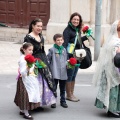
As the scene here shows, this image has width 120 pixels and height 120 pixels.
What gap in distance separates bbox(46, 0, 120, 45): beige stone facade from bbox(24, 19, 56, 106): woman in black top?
9163mm

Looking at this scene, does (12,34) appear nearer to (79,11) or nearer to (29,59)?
(79,11)

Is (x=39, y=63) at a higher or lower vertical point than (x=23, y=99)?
higher

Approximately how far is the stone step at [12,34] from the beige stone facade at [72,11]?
4.35 feet

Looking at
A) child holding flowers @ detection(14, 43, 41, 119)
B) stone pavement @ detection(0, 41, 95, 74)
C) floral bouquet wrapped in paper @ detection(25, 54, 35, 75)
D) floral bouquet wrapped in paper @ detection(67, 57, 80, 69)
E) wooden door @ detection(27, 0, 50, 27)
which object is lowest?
stone pavement @ detection(0, 41, 95, 74)

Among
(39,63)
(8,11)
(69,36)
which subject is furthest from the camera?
(8,11)

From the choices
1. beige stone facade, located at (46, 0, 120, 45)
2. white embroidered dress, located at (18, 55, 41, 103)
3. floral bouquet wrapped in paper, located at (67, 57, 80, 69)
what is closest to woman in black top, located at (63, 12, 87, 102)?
floral bouquet wrapped in paper, located at (67, 57, 80, 69)

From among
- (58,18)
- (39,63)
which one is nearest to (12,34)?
(58,18)

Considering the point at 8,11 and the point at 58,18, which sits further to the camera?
the point at 8,11

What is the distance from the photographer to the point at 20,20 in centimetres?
1880

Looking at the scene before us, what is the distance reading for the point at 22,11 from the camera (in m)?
18.8

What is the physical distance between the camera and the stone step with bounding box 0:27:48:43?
59.9ft

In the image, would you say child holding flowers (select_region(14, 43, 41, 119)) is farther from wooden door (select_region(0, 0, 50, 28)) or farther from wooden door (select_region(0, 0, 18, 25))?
wooden door (select_region(0, 0, 18, 25))

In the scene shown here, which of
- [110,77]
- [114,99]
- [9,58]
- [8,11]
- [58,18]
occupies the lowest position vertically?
[9,58]

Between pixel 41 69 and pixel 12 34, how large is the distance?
10894mm
